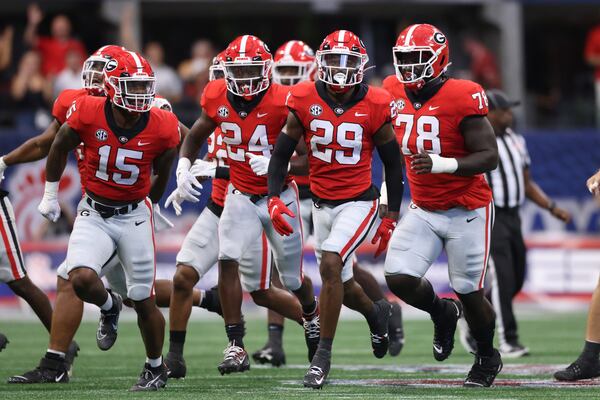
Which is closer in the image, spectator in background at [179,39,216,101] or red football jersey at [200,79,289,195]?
red football jersey at [200,79,289,195]

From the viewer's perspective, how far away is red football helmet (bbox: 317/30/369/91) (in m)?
7.36

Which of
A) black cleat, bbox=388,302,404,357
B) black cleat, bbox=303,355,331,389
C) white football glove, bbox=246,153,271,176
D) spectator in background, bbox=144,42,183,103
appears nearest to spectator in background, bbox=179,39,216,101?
spectator in background, bbox=144,42,183,103

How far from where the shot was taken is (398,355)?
31.3ft

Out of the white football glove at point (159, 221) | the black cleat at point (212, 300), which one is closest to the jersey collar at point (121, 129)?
the white football glove at point (159, 221)

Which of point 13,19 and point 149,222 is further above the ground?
point 13,19

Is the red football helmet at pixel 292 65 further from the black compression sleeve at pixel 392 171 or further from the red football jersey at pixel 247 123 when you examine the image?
the black compression sleeve at pixel 392 171

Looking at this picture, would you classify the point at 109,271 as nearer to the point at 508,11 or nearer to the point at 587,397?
the point at 587,397

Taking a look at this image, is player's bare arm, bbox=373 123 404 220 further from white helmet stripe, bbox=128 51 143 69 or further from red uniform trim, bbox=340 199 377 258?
white helmet stripe, bbox=128 51 143 69

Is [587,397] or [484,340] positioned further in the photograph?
[484,340]

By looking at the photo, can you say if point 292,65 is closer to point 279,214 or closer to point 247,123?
point 247,123

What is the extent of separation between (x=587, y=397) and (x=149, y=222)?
2.55m

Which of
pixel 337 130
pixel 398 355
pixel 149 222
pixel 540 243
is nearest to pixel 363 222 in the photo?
pixel 337 130

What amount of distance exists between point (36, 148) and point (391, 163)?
7.08 feet

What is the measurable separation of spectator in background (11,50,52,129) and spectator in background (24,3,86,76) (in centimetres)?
12
